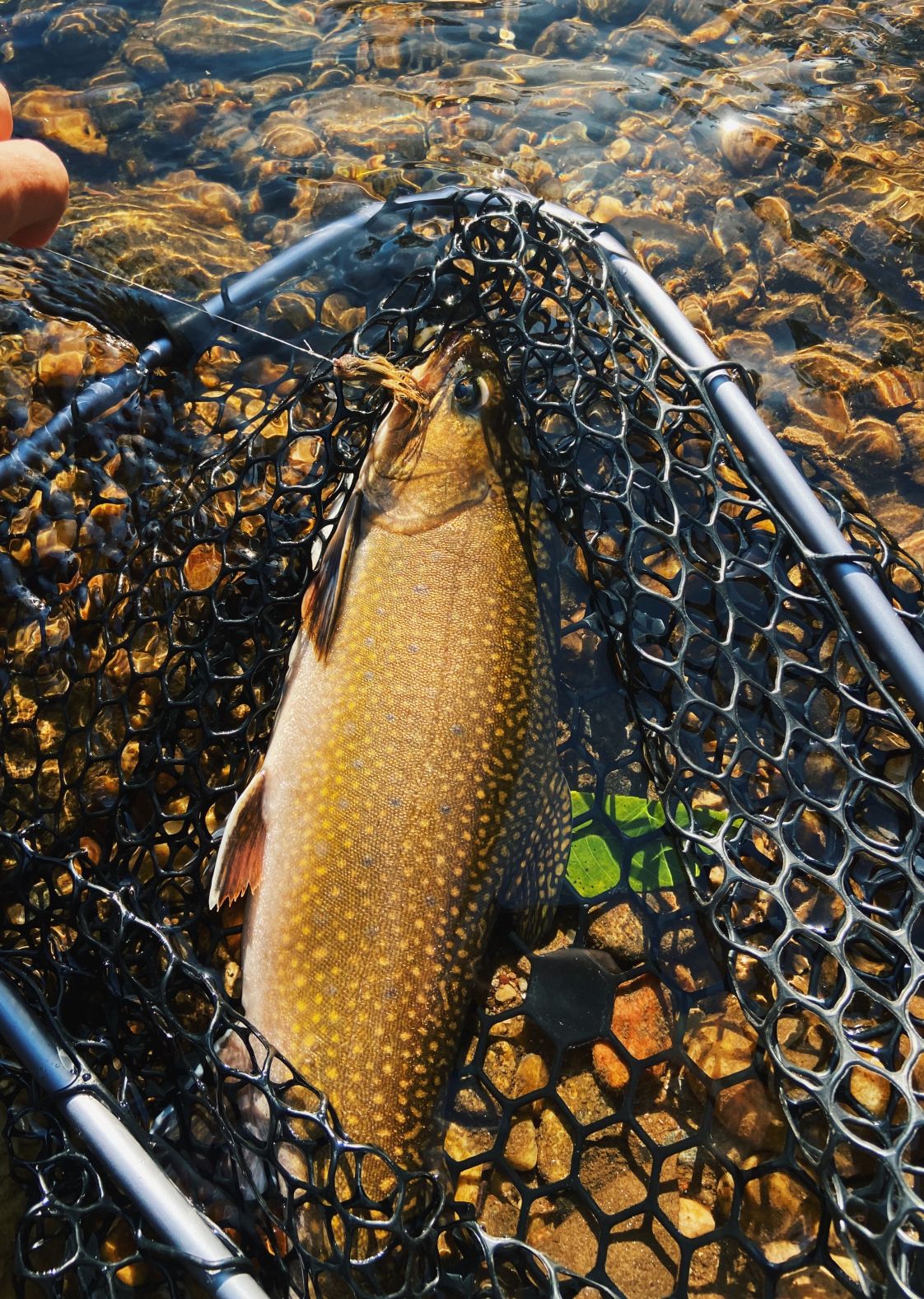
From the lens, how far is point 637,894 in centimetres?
308

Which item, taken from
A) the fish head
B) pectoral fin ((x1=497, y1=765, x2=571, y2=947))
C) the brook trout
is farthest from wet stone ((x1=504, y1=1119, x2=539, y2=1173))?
the fish head

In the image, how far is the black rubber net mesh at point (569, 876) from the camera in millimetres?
2332

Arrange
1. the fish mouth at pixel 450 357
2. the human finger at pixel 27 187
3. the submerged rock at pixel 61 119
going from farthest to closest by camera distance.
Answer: the submerged rock at pixel 61 119 → the fish mouth at pixel 450 357 → the human finger at pixel 27 187

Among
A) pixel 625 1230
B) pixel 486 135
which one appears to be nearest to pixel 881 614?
pixel 625 1230

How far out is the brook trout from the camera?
2496mm

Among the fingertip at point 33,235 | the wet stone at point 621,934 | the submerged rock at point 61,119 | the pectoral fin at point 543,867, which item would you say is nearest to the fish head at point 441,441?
the pectoral fin at point 543,867

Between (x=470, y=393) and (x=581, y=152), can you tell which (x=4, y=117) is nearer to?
(x=470, y=393)

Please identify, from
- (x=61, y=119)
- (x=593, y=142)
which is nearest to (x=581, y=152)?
(x=593, y=142)

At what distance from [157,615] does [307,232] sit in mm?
2683

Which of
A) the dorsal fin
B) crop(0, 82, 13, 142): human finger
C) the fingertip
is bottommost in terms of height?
the dorsal fin

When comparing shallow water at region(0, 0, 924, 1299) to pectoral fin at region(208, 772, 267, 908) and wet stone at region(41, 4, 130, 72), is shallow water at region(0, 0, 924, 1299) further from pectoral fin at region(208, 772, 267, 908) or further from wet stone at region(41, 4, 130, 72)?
pectoral fin at region(208, 772, 267, 908)

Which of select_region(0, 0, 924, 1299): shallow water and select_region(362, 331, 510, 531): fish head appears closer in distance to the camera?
select_region(362, 331, 510, 531): fish head

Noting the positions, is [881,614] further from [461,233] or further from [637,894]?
[461,233]

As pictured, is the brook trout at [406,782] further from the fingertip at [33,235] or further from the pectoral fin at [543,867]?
the fingertip at [33,235]
